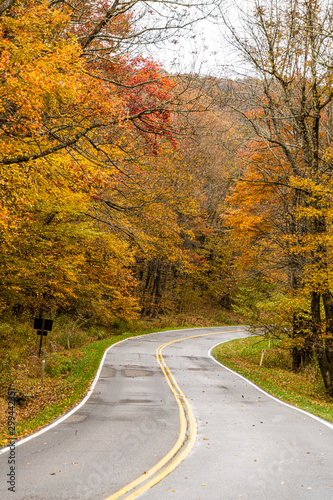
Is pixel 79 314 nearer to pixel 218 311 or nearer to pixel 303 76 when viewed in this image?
pixel 303 76

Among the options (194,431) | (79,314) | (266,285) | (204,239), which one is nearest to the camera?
(194,431)

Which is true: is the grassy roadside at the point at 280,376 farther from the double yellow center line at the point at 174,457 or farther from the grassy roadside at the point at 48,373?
the grassy roadside at the point at 48,373

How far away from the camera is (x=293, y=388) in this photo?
52.0 feet

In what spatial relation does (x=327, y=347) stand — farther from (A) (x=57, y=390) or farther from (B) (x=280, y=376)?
(A) (x=57, y=390)

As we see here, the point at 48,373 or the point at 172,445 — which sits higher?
the point at 172,445

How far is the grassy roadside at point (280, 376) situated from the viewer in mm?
13047

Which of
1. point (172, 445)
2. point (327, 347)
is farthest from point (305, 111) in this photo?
point (172, 445)

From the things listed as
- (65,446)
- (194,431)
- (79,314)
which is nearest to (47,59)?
(65,446)

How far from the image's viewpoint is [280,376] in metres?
17.9

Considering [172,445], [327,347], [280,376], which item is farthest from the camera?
[280,376]

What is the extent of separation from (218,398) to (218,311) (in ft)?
110

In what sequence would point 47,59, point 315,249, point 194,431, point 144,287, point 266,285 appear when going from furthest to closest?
point 144,287 < point 266,285 < point 315,249 < point 194,431 < point 47,59

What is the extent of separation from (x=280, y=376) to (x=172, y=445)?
1159 centimetres

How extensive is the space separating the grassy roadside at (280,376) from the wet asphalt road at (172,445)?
1112 mm
